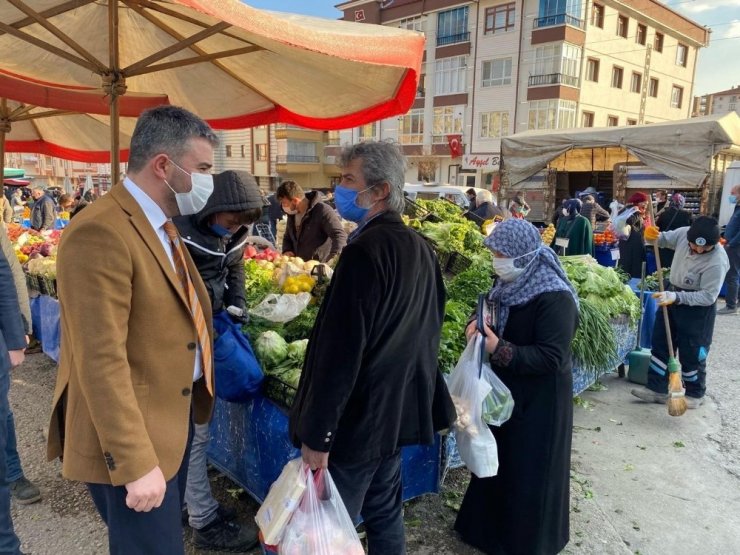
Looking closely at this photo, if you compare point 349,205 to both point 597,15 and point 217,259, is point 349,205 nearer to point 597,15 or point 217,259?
point 217,259

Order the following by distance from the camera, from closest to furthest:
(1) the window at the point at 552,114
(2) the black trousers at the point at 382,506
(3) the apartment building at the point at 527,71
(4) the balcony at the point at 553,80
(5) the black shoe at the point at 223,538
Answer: (2) the black trousers at the point at 382,506 < (5) the black shoe at the point at 223,538 < (4) the balcony at the point at 553,80 < (1) the window at the point at 552,114 < (3) the apartment building at the point at 527,71

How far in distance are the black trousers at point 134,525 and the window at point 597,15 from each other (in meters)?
36.1

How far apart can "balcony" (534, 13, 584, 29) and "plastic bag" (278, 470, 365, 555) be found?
33.0 m

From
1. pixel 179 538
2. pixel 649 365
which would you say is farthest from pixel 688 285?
pixel 179 538

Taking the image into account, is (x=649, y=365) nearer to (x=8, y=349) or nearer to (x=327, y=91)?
(x=327, y=91)

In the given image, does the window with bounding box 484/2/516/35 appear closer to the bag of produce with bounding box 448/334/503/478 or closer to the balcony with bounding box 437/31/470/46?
the balcony with bounding box 437/31/470/46

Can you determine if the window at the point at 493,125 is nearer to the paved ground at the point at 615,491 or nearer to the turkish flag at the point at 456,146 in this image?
the turkish flag at the point at 456,146

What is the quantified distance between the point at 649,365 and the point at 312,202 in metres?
3.79

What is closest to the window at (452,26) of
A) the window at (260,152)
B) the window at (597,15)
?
the window at (597,15)

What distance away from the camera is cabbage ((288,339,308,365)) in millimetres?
2869

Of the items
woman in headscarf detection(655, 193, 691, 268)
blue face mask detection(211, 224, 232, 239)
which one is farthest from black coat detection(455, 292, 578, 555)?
woman in headscarf detection(655, 193, 691, 268)

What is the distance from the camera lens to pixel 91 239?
4.54 ft

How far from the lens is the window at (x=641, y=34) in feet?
111

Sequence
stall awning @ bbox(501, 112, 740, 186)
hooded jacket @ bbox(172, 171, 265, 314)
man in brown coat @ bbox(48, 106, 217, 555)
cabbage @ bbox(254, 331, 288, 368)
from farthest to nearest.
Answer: stall awning @ bbox(501, 112, 740, 186) → cabbage @ bbox(254, 331, 288, 368) → hooded jacket @ bbox(172, 171, 265, 314) → man in brown coat @ bbox(48, 106, 217, 555)
